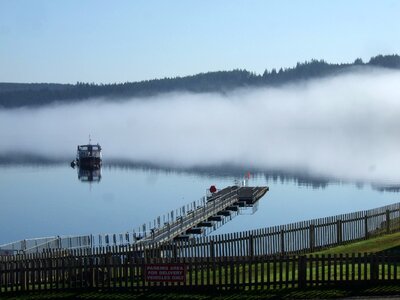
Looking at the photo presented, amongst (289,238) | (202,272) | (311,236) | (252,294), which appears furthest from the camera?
(311,236)

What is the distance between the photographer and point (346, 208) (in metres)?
97.8

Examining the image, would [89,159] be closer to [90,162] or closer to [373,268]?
[90,162]

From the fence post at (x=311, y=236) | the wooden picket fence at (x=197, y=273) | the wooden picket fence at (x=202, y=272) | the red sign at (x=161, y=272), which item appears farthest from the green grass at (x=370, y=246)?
the red sign at (x=161, y=272)

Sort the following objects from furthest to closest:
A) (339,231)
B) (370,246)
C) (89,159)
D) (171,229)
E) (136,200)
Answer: (89,159)
(136,200)
(171,229)
(339,231)
(370,246)

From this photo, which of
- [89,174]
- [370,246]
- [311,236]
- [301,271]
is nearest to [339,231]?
[311,236]

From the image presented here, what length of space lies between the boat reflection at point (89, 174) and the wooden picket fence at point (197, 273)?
408ft

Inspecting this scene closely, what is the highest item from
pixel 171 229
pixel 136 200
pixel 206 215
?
pixel 171 229

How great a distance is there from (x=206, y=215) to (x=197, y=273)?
48420mm

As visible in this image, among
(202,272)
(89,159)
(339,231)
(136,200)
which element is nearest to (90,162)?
(89,159)

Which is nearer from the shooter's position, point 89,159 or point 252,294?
point 252,294

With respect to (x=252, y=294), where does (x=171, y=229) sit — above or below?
below

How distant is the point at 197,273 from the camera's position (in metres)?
27.2

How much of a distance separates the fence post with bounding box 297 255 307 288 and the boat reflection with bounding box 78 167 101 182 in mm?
126886

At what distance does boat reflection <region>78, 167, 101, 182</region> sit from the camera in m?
155
